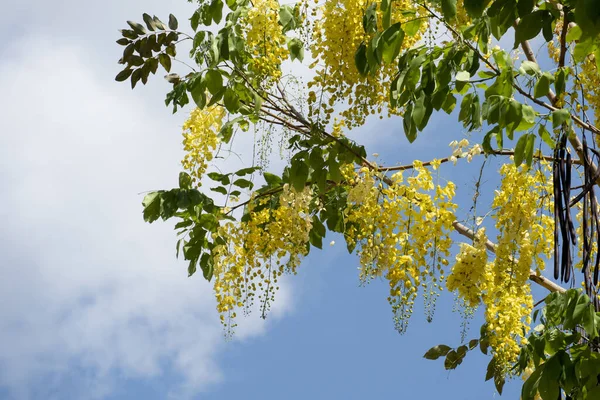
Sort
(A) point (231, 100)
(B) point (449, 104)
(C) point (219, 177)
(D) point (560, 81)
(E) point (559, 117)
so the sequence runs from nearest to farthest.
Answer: (E) point (559, 117), (D) point (560, 81), (B) point (449, 104), (A) point (231, 100), (C) point (219, 177)

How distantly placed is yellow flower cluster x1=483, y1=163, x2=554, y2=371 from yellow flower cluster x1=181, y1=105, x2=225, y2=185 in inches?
46.1

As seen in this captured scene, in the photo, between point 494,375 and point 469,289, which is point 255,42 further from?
point 494,375

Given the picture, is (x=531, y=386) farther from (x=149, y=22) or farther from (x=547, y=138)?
(x=149, y=22)

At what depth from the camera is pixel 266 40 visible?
129 inches

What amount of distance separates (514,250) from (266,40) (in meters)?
1.21

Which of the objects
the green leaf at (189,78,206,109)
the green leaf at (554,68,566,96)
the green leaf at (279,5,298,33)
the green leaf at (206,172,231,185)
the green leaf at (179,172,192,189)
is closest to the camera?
the green leaf at (554,68,566,96)

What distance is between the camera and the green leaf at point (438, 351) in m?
3.44

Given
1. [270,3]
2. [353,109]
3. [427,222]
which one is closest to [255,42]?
[270,3]

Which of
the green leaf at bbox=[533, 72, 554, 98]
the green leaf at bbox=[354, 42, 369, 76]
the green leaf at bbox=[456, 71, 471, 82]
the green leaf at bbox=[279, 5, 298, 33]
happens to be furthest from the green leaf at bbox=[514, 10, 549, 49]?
the green leaf at bbox=[279, 5, 298, 33]

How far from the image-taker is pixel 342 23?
3.20 metres

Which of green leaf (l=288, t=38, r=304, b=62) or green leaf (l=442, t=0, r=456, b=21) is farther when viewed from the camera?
green leaf (l=288, t=38, r=304, b=62)

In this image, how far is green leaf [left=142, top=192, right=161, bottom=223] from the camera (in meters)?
3.39

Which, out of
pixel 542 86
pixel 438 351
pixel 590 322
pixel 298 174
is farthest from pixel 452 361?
pixel 542 86

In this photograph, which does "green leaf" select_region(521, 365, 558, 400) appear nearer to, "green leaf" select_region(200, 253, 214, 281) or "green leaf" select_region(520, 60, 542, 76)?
"green leaf" select_region(520, 60, 542, 76)
